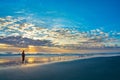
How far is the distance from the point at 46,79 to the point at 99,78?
483 cm

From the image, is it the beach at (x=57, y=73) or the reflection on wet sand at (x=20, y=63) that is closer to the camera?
the beach at (x=57, y=73)

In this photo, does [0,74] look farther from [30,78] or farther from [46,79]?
[46,79]

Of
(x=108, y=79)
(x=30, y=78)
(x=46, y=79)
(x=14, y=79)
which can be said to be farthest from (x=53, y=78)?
(x=108, y=79)

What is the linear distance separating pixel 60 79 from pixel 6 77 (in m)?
4.97

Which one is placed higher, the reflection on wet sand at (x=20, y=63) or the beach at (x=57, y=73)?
the reflection on wet sand at (x=20, y=63)

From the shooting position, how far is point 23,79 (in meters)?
21.0

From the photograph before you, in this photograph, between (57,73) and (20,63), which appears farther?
(20,63)

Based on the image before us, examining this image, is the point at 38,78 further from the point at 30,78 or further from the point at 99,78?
the point at 99,78

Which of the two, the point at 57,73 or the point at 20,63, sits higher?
the point at 20,63

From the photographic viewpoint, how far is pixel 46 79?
825 inches

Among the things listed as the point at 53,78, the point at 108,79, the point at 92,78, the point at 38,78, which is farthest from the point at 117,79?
the point at 38,78

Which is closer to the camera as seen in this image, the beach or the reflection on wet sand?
the beach

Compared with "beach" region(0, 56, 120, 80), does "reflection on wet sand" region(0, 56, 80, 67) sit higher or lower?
higher

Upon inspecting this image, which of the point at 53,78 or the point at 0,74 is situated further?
the point at 0,74
